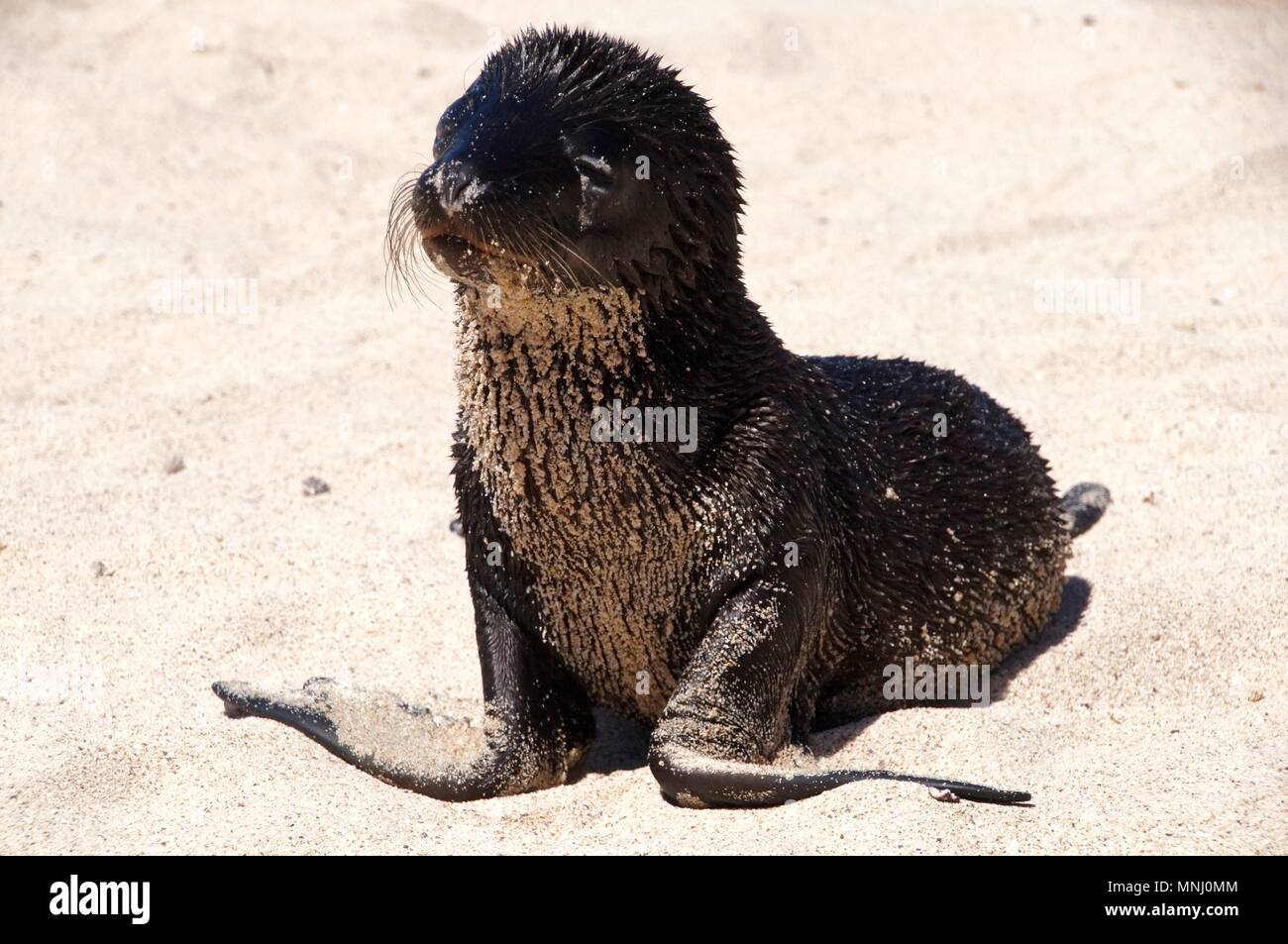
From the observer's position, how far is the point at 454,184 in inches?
161

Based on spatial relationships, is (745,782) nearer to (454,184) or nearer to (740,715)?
(740,715)

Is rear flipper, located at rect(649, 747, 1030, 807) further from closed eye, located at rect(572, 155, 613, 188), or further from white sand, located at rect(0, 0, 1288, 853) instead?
closed eye, located at rect(572, 155, 613, 188)

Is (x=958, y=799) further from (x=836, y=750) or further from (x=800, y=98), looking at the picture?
(x=800, y=98)

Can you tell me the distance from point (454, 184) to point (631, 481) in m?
0.97

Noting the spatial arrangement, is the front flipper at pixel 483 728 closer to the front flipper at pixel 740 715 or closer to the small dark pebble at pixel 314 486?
the front flipper at pixel 740 715

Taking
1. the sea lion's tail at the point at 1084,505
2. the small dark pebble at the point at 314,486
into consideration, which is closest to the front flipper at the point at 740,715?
the sea lion's tail at the point at 1084,505

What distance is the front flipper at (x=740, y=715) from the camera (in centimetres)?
433

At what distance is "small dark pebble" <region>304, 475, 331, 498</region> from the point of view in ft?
23.1

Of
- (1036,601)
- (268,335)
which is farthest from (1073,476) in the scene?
(268,335)

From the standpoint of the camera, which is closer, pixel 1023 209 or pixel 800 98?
pixel 1023 209

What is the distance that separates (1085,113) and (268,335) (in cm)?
607

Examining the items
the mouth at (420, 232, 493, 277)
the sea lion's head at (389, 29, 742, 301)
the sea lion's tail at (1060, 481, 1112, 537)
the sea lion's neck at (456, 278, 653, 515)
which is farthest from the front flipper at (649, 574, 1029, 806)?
the sea lion's tail at (1060, 481, 1112, 537)

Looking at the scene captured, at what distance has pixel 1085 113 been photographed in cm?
1119

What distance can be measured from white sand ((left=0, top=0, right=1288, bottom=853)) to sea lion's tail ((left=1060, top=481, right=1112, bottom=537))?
8 centimetres
